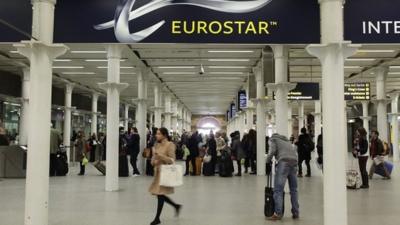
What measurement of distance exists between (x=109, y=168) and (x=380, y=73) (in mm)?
14075

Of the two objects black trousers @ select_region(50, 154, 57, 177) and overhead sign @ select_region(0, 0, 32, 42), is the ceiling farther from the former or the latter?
overhead sign @ select_region(0, 0, 32, 42)

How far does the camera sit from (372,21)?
19.4 ft

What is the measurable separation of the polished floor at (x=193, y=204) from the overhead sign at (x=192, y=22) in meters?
3.02

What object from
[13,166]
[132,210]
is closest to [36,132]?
[132,210]

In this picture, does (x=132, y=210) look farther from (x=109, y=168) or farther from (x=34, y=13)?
(x=34, y=13)

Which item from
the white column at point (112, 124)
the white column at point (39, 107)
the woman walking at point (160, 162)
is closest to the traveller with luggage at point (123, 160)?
the white column at point (112, 124)

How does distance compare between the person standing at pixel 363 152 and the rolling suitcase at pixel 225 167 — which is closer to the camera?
the person standing at pixel 363 152

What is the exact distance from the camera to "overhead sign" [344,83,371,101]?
721 inches

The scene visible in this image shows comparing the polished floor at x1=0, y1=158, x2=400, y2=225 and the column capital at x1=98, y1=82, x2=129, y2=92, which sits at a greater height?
the column capital at x1=98, y1=82, x2=129, y2=92

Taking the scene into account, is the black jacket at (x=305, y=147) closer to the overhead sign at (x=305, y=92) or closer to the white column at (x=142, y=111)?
the overhead sign at (x=305, y=92)

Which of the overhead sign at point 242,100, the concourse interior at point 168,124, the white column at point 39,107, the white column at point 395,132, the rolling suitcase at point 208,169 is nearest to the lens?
the white column at point 39,107

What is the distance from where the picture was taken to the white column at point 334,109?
18.7 feet

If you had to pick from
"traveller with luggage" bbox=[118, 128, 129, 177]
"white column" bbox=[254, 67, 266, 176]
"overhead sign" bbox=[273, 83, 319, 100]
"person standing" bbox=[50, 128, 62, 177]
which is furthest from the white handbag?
"overhead sign" bbox=[273, 83, 319, 100]

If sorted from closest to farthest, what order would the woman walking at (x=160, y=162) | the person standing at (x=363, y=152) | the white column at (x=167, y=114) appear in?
the woman walking at (x=160, y=162) → the person standing at (x=363, y=152) → the white column at (x=167, y=114)
